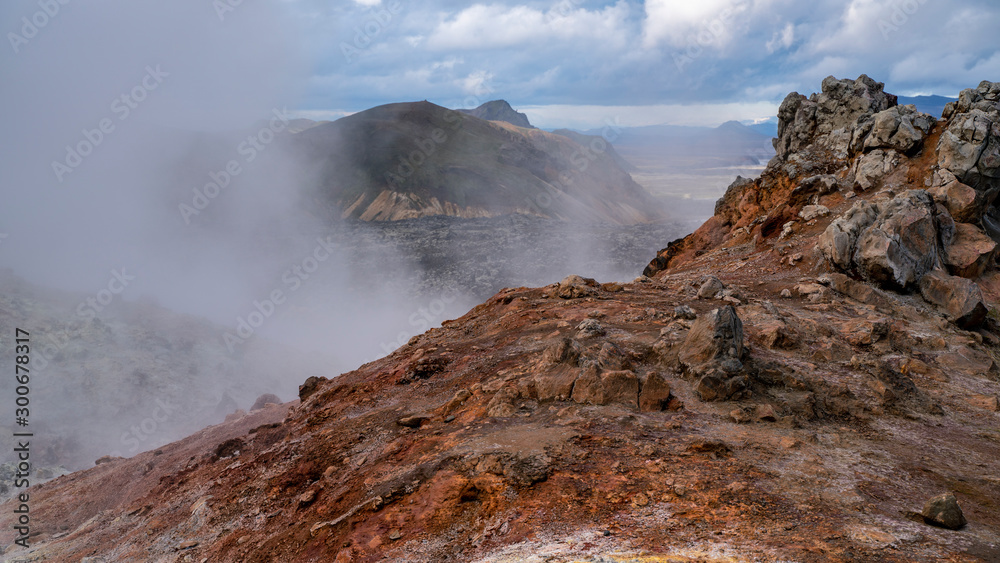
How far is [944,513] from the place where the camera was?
5.36 metres

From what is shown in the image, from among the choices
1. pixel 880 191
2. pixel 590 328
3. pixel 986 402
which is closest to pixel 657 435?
pixel 590 328

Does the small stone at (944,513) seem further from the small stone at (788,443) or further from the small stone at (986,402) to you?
the small stone at (986,402)

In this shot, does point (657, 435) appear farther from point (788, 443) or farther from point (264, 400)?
point (264, 400)

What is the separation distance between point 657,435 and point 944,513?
3.20m

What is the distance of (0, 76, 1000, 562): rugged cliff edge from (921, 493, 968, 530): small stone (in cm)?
3

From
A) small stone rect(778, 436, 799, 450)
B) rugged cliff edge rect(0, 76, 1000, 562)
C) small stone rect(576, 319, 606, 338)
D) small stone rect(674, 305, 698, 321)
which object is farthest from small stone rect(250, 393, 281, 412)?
small stone rect(778, 436, 799, 450)

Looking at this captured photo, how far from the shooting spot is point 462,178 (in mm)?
88812

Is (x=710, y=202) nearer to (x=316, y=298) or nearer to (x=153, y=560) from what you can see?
(x=316, y=298)

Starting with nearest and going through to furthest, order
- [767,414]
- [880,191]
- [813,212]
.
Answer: [767,414] < [880,191] < [813,212]

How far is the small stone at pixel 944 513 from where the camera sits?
535 centimetres

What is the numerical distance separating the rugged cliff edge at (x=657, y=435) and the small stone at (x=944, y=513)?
0.03 meters

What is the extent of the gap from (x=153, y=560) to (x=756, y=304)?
13115 mm

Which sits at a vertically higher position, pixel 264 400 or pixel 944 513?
pixel 944 513

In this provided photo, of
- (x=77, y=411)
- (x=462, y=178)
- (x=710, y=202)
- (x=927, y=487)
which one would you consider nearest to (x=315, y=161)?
(x=462, y=178)
